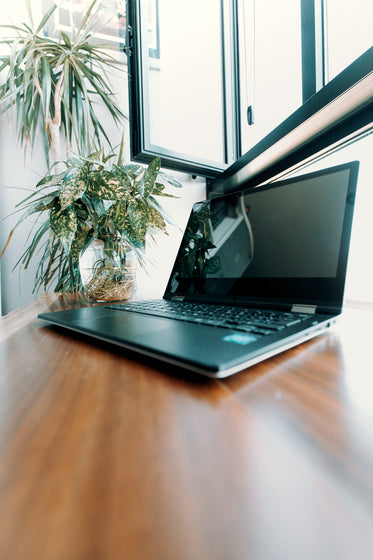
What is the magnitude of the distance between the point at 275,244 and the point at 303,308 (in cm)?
15

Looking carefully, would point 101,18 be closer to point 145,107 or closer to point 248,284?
point 145,107

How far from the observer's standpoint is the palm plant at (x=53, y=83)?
47.6 inches

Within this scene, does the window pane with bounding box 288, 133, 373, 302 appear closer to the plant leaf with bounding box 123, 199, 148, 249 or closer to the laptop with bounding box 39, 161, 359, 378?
the laptop with bounding box 39, 161, 359, 378

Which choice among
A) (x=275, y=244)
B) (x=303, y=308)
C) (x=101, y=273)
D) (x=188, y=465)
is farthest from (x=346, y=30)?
Result: (x=188, y=465)

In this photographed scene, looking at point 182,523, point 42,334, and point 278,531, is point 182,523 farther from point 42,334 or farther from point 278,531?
point 42,334

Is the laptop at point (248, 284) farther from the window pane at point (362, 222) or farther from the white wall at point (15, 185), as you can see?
the white wall at point (15, 185)

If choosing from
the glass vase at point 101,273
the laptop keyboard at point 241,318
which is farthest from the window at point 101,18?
the laptop keyboard at point 241,318

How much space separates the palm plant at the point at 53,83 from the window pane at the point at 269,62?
1.94 feet

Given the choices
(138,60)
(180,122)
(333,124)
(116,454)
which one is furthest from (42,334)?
(180,122)

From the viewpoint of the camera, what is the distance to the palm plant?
1.21 m

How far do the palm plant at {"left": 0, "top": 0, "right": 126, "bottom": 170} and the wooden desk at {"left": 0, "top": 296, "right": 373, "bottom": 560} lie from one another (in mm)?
1295

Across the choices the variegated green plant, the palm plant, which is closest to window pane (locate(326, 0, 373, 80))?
the variegated green plant

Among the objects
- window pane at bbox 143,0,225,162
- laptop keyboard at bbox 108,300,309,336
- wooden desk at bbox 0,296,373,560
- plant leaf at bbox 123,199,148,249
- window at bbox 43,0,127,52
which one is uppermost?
window at bbox 43,0,127,52

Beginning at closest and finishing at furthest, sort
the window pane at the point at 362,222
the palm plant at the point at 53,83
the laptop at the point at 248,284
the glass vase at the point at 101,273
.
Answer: the laptop at the point at 248,284, the window pane at the point at 362,222, the glass vase at the point at 101,273, the palm plant at the point at 53,83
